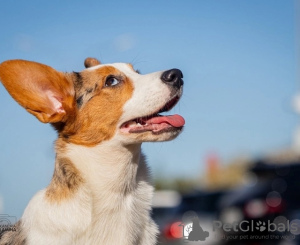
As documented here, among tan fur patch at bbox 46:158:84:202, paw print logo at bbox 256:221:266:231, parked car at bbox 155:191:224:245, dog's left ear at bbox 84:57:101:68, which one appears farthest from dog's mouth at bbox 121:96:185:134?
paw print logo at bbox 256:221:266:231

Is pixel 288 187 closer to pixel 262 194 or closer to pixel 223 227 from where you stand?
pixel 262 194

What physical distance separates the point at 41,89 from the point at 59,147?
601 millimetres

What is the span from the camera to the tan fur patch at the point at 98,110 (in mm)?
5859

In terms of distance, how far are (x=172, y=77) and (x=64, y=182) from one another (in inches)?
55.1

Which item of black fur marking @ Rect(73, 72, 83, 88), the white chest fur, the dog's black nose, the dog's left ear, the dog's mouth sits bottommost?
the white chest fur

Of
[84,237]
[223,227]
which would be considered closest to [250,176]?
[223,227]

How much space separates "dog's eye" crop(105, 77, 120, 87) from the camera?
6.07m

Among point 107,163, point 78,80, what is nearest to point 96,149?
point 107,163

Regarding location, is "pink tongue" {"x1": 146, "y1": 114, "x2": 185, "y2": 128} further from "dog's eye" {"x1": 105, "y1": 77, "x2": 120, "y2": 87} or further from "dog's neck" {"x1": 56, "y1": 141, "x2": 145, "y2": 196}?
"dog's eye" {"x1": 105, "y1": 77, "x2": 120, "y2": 87}

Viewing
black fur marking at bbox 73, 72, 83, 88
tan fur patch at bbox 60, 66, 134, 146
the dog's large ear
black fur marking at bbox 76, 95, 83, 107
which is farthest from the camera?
black fur marking at bbox 73, 72, 83, 88

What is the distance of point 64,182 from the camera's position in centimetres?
566

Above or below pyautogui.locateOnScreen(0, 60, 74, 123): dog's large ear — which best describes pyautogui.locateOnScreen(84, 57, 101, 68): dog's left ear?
above

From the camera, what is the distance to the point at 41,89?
601cm

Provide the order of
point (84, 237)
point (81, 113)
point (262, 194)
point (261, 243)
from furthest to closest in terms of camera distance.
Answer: point (262, 194) < point (261, 243) < point (81, 113) < point (84, 237)
